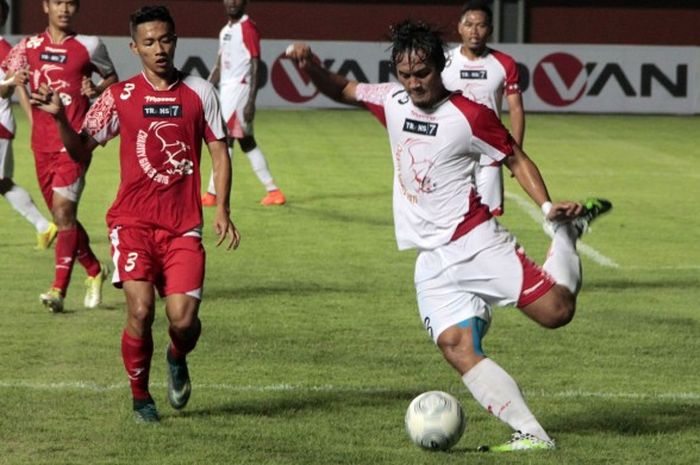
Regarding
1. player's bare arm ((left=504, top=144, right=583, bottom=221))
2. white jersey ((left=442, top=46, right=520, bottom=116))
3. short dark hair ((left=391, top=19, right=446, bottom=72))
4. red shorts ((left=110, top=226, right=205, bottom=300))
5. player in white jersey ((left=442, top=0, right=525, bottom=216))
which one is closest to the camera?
short dark hair ((left=391, top=19, right=446, bottom=72))

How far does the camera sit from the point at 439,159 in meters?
7.14

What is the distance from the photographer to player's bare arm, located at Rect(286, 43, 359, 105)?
709 centimetres

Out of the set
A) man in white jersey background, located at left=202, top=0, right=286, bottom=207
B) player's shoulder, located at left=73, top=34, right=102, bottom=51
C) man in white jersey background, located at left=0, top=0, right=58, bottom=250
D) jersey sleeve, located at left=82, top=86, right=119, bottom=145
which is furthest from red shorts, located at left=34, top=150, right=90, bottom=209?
man in white jersey background, located at left=202, top=0, right=286, bottom=207

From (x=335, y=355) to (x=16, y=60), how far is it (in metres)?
3.37

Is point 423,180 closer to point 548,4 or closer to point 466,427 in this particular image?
point 466,427

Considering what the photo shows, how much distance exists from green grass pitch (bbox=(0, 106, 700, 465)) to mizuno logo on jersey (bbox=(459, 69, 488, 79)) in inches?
66.4

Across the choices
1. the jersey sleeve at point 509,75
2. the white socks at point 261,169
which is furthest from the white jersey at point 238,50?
the jersey sleeve at point 509,75

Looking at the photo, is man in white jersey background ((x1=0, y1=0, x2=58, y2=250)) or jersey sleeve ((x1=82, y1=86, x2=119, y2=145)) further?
man in white jersey background ((x1=0, y1=0, x2=58, y2=250))


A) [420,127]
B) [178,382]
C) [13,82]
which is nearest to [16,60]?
[13,82]

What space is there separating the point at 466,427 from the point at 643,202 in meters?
11.5

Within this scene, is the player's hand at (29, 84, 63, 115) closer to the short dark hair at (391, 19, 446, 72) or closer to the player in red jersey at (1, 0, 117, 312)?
the short dark hair at (391, 19, 446, 72)

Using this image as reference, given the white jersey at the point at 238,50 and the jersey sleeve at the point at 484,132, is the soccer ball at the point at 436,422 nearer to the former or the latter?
the jersey sleeve at the point at 484,132

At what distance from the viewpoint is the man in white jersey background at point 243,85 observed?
17938mm

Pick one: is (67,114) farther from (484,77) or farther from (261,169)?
(261,169)
